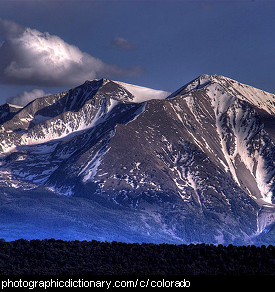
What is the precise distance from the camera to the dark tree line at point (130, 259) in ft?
366

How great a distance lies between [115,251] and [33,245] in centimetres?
1683

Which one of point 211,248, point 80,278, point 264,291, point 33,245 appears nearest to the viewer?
point 264,291

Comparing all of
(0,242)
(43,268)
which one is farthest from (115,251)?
(0,242)

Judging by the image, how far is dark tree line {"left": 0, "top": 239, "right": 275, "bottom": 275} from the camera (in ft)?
366

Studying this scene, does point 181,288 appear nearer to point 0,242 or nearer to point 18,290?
point 18,290

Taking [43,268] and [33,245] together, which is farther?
[33,245]

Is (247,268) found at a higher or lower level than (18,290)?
higher

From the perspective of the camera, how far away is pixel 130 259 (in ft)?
395

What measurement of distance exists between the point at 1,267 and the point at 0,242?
71.0 ft

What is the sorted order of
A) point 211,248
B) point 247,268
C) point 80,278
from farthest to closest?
point 211,248 → point 247,268 → point 80,278

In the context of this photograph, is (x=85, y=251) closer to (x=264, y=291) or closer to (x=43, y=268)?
(x=43, y=268)

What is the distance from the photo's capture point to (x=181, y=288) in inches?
3637

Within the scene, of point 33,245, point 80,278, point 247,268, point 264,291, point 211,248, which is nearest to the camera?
point 264,291

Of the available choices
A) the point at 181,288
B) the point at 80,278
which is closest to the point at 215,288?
the point at 181,288
